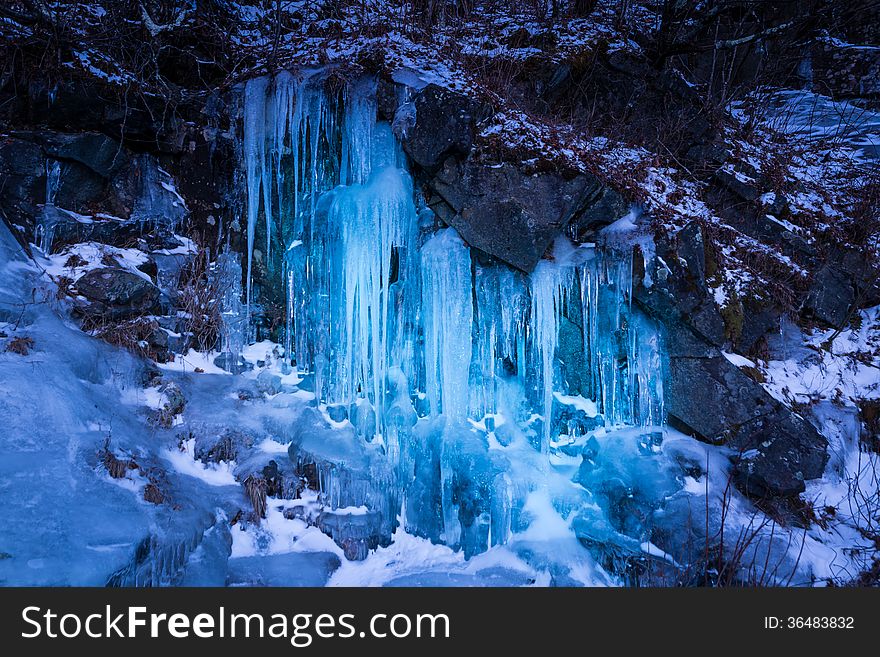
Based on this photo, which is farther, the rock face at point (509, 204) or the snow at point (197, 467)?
the rock face at point (509, 204)

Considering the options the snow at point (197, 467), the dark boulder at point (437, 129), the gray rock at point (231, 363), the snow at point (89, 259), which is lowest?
the snow at point (197, 467)

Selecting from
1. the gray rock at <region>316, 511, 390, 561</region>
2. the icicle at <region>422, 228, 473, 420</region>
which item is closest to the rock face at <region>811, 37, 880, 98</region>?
the icicle at <region>422, 228, 473, 420</region>

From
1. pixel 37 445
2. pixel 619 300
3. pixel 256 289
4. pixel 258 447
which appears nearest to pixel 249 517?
pixel 258 447

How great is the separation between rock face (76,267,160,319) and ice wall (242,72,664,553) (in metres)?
1.30

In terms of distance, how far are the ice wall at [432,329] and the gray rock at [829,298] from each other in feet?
7.80

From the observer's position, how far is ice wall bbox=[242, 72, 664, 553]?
5004 mm

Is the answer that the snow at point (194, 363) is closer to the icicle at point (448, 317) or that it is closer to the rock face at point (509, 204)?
the icicle at point (448, 317)

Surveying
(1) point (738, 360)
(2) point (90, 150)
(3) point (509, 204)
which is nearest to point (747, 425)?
(1) point (738, 360)

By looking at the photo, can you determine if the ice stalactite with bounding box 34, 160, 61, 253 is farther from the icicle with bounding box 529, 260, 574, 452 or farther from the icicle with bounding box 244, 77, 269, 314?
the icicle with bounding box 529, 260, 574, 452

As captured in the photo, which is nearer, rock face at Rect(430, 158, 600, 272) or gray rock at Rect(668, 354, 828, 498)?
gray rock at Rect(668, 354, 828, 498)

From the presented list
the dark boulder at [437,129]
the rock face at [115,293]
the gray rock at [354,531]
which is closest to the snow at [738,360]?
the dark boulder at [437,129]

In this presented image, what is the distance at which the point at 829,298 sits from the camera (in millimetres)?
5590

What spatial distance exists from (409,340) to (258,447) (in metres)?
2.05

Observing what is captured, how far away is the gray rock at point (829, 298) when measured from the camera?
18.2ft
